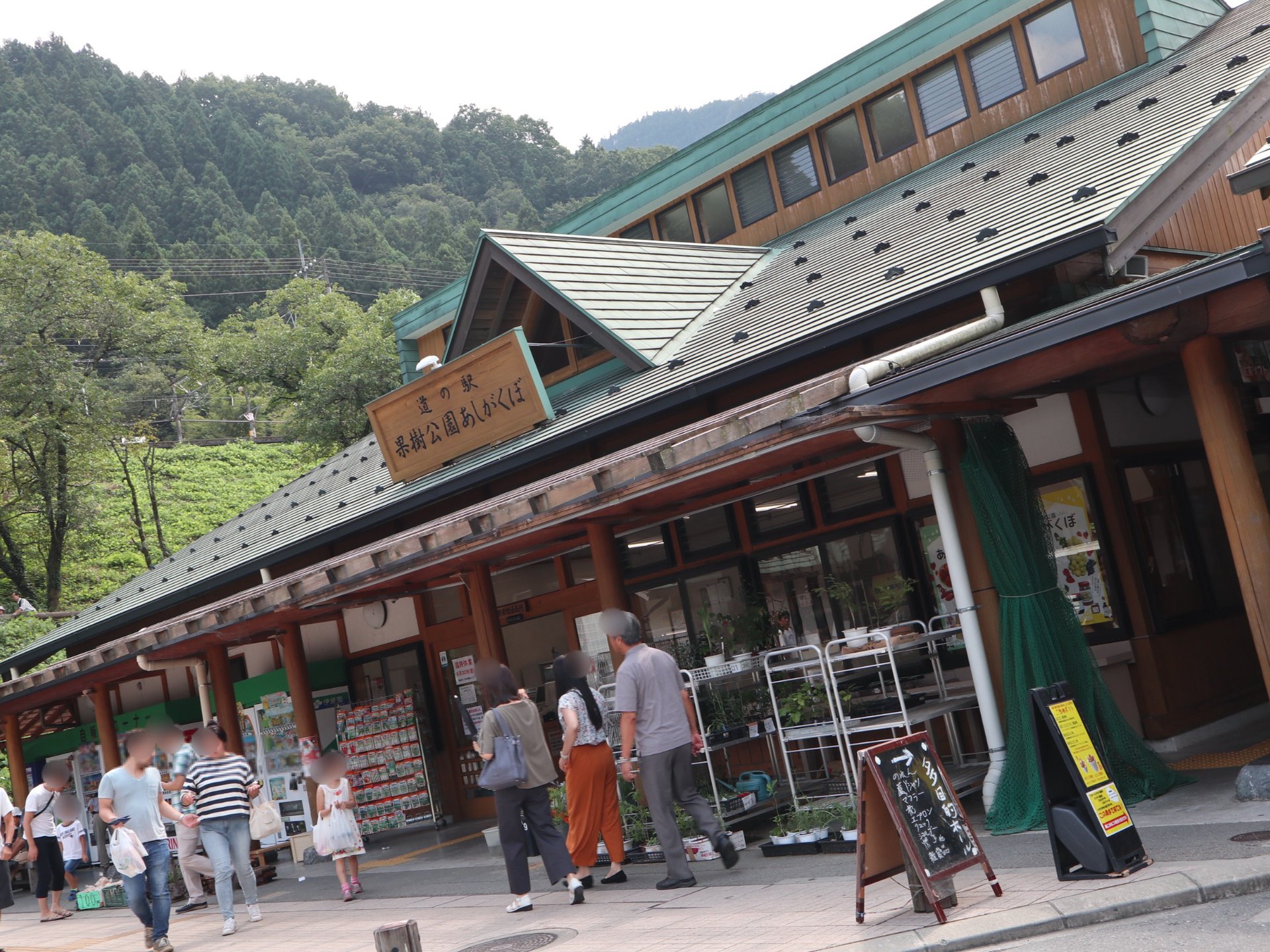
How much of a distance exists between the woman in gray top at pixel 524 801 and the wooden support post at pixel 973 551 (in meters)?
3.37

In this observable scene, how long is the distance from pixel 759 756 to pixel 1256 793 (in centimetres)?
580

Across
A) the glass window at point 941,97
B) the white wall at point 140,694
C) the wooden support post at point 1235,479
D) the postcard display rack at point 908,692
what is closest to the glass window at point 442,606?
the postcard display rack at point 908,692

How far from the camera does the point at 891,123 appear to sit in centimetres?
1555

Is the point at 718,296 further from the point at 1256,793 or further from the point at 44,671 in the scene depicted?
the point at 44,671

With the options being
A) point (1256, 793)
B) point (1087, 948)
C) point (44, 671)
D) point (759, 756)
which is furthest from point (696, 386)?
point (44, 671)

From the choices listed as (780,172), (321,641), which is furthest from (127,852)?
(780,172)

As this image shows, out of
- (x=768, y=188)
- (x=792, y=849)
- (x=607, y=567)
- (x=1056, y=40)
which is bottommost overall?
(x=792, y=849)

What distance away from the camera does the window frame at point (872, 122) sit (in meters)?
15.3

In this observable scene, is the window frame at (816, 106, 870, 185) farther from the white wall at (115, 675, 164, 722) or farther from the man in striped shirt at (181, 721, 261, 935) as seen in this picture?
the white wall at (115, 675, 164, 722)

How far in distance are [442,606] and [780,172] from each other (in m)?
7.78

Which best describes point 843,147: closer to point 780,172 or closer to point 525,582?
point 780,172

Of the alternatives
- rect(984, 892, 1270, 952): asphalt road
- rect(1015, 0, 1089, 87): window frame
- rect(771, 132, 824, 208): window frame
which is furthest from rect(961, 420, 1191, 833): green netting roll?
rect(771, 132, 824, 208): window frame

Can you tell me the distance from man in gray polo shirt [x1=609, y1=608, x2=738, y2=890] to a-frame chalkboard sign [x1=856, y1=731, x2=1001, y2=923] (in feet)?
6.85

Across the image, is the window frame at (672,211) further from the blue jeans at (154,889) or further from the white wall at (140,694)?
the white wall at (140,694)
